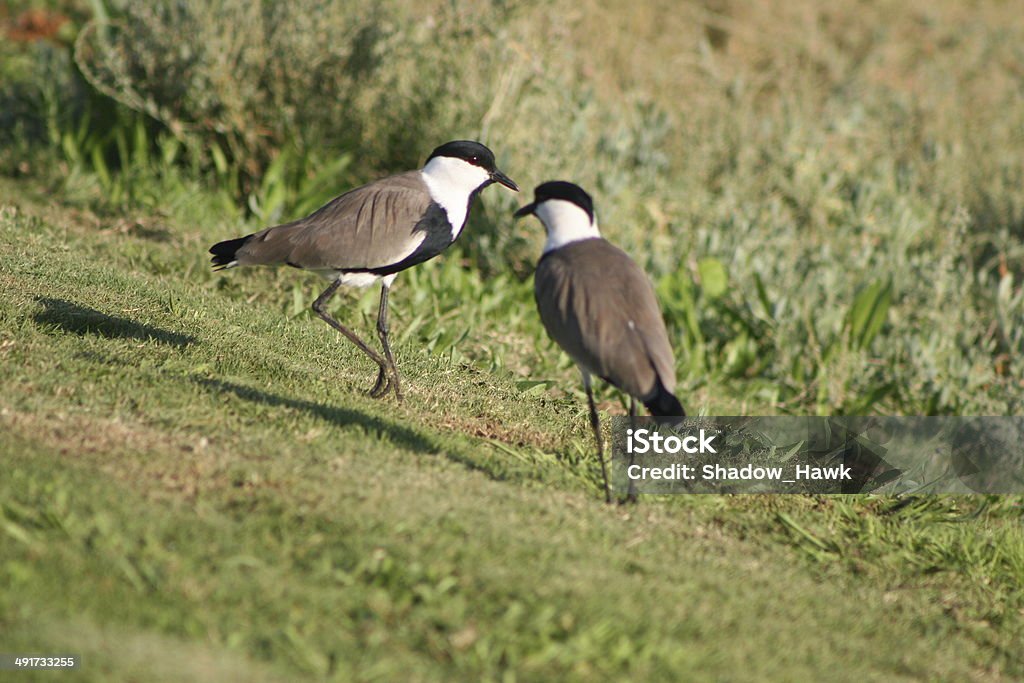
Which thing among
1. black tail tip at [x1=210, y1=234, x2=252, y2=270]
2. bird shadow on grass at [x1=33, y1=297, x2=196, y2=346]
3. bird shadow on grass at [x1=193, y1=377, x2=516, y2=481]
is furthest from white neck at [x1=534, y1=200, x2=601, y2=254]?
bird shadow on grass at [x1=33, y1=297, x2=196, y2=346]

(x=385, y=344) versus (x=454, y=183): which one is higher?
(x=454, y=183)

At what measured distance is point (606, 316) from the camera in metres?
4.49

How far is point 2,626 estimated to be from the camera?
3.14m

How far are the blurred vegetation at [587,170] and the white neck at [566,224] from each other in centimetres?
176

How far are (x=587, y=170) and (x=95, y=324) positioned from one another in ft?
13.6

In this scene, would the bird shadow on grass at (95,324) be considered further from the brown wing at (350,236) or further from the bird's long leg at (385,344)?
the bird's long leg at (385,344)

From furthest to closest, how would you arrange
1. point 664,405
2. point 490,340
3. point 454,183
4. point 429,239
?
1. point 490,340
2. point 454,183
3. point 429,239
4. point 664,405

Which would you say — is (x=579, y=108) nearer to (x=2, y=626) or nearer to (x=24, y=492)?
(x=24, y=492)

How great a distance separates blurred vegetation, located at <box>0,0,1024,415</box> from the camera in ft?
25.1

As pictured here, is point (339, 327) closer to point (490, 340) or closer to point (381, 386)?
point (381, 386)

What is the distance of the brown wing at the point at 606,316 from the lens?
14.4ft

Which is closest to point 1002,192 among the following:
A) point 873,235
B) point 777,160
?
point 873,235

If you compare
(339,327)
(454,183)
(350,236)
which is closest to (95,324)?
(339,327)

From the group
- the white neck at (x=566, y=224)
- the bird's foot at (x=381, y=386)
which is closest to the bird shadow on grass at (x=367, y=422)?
the bird's foot at (x=381, y=386)
